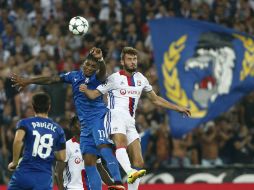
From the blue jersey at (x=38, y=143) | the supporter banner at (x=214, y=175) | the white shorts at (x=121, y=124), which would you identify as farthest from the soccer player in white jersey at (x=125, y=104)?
the supporter banner at (x=214, y=175)

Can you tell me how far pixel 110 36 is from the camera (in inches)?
780

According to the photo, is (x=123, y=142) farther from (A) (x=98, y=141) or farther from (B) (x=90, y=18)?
(B) (x=90, y=18)

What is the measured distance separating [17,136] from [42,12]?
1050 centimetres

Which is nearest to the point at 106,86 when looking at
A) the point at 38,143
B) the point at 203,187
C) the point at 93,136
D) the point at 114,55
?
the point at 93,136

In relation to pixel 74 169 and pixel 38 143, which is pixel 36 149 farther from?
pixel 74 169

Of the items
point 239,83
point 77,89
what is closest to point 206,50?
point 239,83

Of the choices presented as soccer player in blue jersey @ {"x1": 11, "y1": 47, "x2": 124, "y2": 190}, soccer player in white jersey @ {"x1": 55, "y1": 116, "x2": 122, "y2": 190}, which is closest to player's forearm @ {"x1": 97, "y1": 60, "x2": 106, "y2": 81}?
soccer player in blue jersey @ {"x1": 11, "y1": 47, "x2": 124, "y2": 190}

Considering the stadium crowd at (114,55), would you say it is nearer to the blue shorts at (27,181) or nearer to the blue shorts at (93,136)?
the blue shorts at (93,136)

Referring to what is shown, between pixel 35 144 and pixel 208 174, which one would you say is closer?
pixel 35 144

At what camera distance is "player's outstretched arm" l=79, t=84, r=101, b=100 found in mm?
12102

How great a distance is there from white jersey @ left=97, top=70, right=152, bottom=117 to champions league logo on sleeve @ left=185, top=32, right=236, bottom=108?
5.55 meters

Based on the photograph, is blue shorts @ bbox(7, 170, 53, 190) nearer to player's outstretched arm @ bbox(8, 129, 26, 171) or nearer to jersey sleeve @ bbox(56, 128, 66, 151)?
player's outstretched arm @ bbox(8, 129, 26, 171)

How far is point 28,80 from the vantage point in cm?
1209

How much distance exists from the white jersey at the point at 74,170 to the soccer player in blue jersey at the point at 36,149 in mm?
1924
